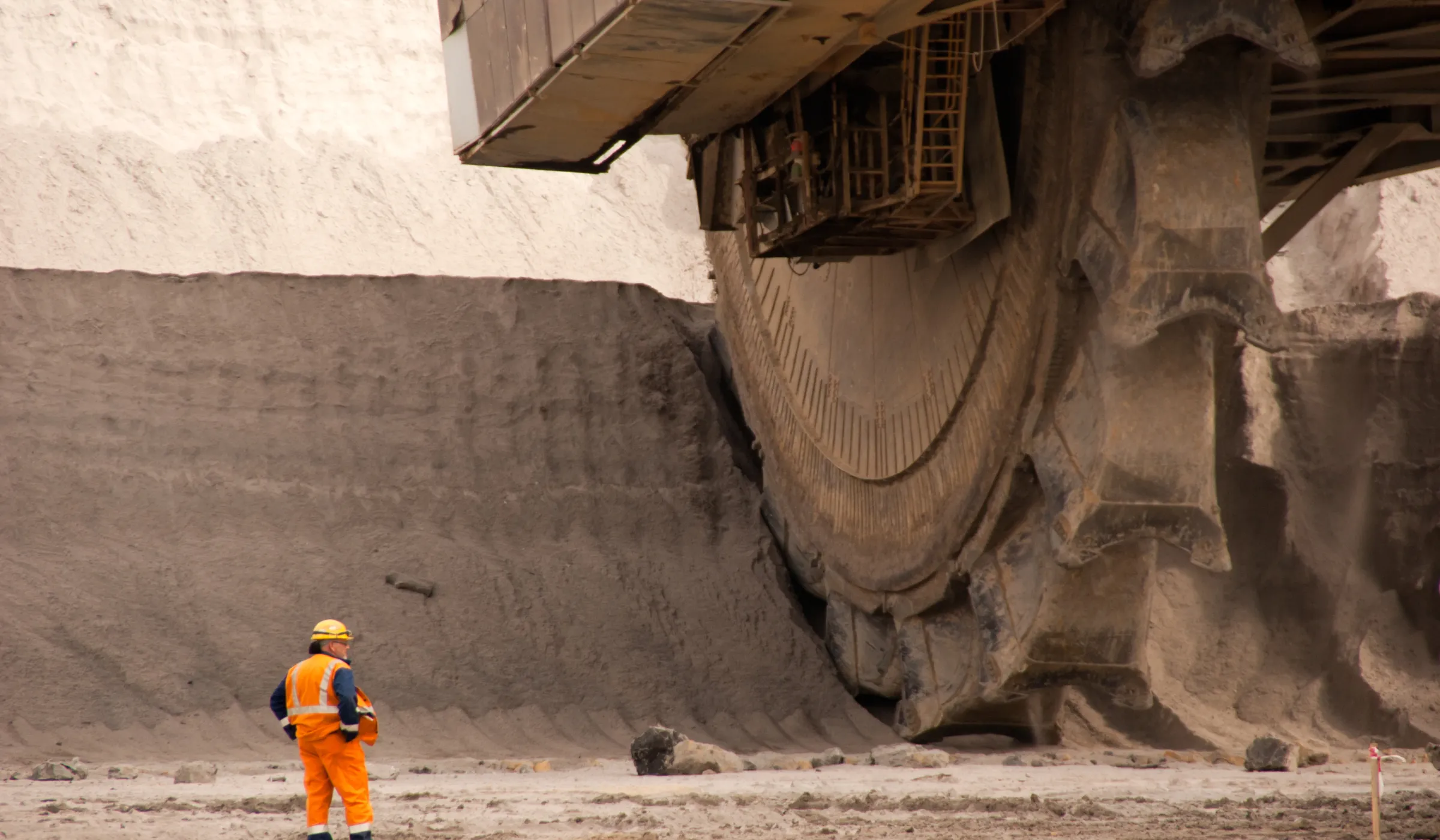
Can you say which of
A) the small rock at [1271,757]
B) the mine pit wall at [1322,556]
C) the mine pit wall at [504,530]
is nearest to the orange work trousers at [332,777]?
the mine pit wall at [504,530]

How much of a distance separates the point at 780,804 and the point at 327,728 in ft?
6.78

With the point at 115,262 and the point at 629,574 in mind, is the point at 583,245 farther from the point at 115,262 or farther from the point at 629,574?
the point at 629,574

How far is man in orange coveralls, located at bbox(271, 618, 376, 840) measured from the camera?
6.81 m

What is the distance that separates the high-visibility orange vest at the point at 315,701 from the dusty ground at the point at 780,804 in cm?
47

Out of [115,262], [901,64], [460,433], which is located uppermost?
[115,262]

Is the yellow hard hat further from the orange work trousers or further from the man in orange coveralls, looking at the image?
the orange work trousers

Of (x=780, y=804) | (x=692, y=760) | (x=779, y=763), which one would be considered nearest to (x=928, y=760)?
(x=779, y=763)

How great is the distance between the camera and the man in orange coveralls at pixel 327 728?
6.81 m

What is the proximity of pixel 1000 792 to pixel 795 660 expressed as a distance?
14.0ft

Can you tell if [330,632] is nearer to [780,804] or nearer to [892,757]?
[780,804]

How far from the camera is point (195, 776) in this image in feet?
29.8

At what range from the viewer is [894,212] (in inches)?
350

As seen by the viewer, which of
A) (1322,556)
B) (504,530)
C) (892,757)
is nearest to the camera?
(892,757)

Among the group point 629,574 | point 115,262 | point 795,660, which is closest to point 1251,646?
point 795,660
